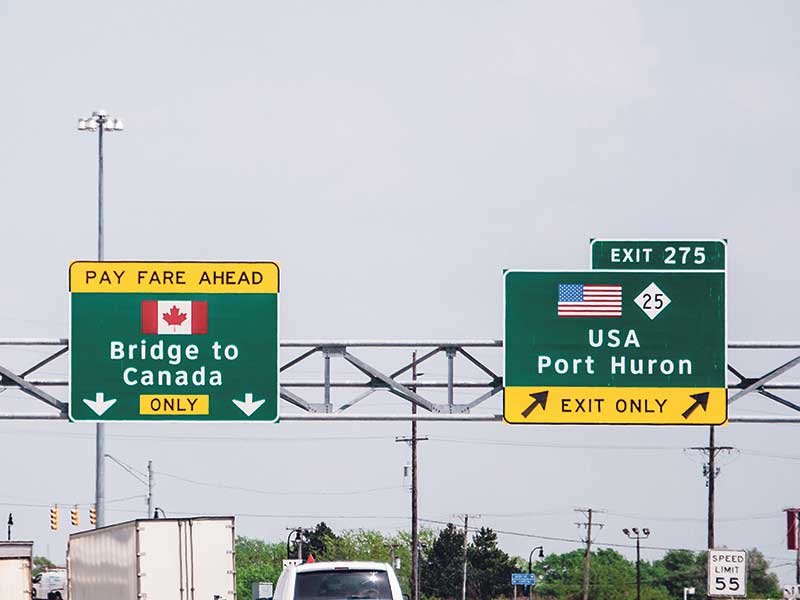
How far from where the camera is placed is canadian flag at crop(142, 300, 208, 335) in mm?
27672

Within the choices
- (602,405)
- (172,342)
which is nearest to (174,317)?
(172,342)

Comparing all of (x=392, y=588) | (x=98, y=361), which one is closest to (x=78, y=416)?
(x=98, y=361)

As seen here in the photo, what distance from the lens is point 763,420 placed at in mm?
28328

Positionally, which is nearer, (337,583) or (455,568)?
(337,583)

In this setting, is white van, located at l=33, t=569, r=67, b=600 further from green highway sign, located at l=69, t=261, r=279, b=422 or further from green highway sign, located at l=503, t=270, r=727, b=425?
green highway sign, located at l=503, t=270, r=727, b=425

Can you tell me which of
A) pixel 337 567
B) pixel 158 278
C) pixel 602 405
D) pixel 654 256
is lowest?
pixel 337 567

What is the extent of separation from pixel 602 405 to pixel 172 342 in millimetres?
6807

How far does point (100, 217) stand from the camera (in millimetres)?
51375

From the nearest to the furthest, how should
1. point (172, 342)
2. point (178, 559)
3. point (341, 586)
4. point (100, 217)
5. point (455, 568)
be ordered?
point (341, 586) < point (172, 342) < point (178, 559) < point (100, 217) < point (455, 568)

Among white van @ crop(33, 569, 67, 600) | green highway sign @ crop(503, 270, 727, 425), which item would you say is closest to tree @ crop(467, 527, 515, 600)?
white van @ crop(33, 569, 67, 600)

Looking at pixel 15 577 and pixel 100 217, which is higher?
pixel 100 217

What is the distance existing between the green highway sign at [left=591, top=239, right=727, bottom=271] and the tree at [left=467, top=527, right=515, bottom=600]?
13780 centimetres

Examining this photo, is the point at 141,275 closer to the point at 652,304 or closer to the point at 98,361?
the point at 98,361

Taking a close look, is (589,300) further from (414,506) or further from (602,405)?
(414,506)
